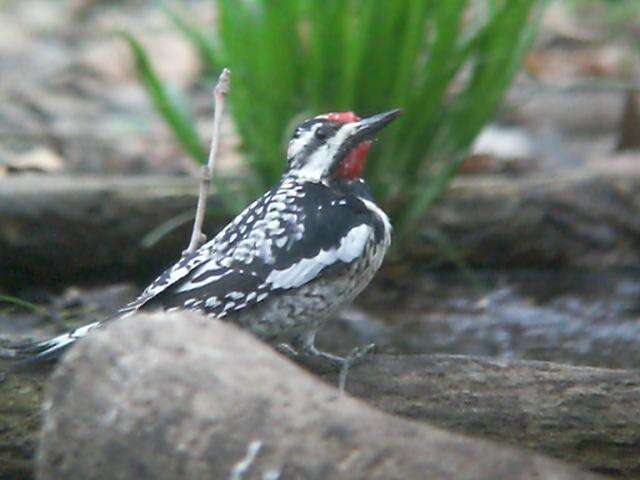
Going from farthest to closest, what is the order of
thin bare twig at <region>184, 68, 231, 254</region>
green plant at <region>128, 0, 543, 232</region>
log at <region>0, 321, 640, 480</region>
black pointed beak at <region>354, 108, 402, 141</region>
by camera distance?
green plant at <region>128, 0, 543, 232</region> → black pointed beak at <region>354, 108, 402, 141</region> → thin bare twig at <region>184, 68, 231, 254</region> → log at <region>0, 321, 640, 480</region>

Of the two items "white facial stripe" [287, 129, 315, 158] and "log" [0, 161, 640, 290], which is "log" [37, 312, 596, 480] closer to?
"white facial stripe" [287, 129, 315, 158]

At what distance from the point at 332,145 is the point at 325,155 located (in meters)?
0.03

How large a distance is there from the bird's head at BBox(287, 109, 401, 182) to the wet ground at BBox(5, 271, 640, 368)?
37.8 inches

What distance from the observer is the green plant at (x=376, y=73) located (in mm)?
5527

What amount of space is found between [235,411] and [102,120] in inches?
209

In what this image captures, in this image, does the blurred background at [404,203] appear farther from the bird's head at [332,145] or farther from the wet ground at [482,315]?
the bird's head at [332,145]

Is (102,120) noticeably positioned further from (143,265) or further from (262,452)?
(262,452)

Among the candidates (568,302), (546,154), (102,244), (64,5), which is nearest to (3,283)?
(102,244)

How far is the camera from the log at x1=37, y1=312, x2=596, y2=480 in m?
2.50

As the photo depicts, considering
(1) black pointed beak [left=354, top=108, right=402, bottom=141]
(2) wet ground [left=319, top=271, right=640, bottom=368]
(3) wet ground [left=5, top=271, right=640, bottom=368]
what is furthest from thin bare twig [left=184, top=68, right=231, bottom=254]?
(2) wet ground [left=319, top=271, right=640, bottom=368]

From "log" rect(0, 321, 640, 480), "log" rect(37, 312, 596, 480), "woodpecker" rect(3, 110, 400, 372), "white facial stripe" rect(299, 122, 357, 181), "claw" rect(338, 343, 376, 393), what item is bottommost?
"log" rect(37, 312, 596, 480)

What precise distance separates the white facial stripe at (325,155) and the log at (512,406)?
2.55ft

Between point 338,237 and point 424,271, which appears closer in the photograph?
point 338,237

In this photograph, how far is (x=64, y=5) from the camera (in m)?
10.2
